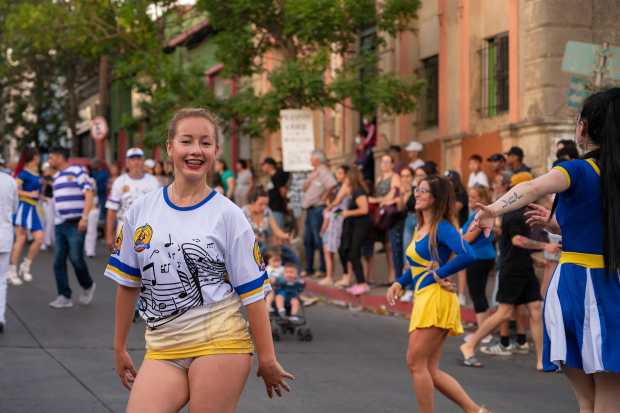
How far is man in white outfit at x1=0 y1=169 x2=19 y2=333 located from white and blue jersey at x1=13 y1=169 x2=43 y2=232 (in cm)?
412

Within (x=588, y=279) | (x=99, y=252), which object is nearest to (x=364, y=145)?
(x=99, y=252)

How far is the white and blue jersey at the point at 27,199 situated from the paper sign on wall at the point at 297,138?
4456mm

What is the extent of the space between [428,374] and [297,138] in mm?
10067

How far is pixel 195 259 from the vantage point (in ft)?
11.3

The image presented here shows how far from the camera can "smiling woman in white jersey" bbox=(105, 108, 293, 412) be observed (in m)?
3.37

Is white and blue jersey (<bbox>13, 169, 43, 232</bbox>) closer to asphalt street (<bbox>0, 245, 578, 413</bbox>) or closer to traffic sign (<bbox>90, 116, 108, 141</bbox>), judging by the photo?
asphalt street (<bbox>0, 245, 578, 413</bbox>)

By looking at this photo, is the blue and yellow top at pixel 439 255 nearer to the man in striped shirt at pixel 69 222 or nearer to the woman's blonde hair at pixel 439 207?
the woman's blonde hair at pixel 439 207

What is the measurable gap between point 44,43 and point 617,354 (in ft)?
73.1

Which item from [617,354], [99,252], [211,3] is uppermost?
[211,3]

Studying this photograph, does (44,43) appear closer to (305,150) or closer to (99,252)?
(99,252)

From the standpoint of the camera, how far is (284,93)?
49.5 ft

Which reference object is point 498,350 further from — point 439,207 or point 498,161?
point 498,161

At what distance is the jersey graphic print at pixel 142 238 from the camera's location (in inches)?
137

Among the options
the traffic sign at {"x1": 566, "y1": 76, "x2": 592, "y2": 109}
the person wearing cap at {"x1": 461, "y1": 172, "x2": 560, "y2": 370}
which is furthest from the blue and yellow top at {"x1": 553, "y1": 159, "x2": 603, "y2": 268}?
the traffic sign at {"x1": 566, "y1": 76, "x2": 592, "y2": 109}
